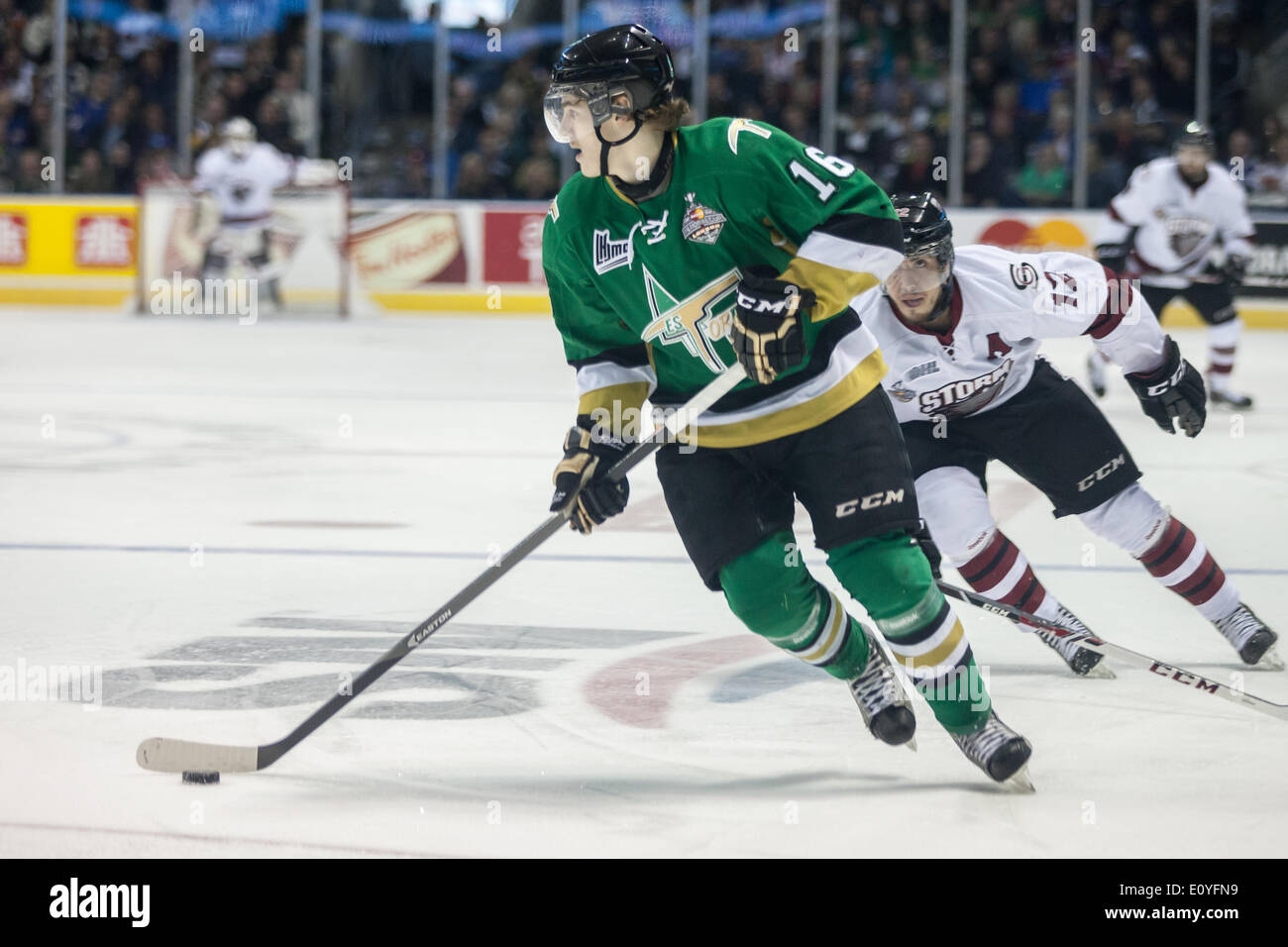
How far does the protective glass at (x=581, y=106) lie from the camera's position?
2693 mm

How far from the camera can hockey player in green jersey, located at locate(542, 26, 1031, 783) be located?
266 cm

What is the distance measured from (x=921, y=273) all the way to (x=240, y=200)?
32.8ft

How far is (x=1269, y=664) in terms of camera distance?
3.60 metres

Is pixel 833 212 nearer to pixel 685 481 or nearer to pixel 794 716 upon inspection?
pixel 685 481

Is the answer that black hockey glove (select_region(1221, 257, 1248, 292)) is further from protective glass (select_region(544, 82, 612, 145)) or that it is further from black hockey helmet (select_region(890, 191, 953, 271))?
protective glass (select_region(544, 82, 612, 145))

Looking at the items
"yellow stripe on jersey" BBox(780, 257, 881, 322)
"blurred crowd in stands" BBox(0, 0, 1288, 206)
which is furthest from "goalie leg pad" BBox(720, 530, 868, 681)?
"blurred crowd in stands" BBox(0, 0, 1288, 206)

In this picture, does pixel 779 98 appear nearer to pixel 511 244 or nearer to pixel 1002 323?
pixel 511 244

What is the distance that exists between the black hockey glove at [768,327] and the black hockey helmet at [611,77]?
33cm

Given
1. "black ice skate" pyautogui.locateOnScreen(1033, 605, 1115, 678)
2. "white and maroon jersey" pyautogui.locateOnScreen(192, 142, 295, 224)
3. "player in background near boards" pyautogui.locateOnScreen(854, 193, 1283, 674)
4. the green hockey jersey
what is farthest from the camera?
"white and maroon jersey" pyautogui.locateOnScreen(192, 142, 295, 224)

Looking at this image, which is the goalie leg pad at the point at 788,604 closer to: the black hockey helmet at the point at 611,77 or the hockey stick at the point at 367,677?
the hockey stick at the point at 367,677

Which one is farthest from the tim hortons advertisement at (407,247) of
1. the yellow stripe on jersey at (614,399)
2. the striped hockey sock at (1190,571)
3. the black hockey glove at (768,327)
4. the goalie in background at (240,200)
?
the black hockey glove at (768,327)

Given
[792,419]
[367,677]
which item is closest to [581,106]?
[792,419]

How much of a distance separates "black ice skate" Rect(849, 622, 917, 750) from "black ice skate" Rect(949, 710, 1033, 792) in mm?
89
